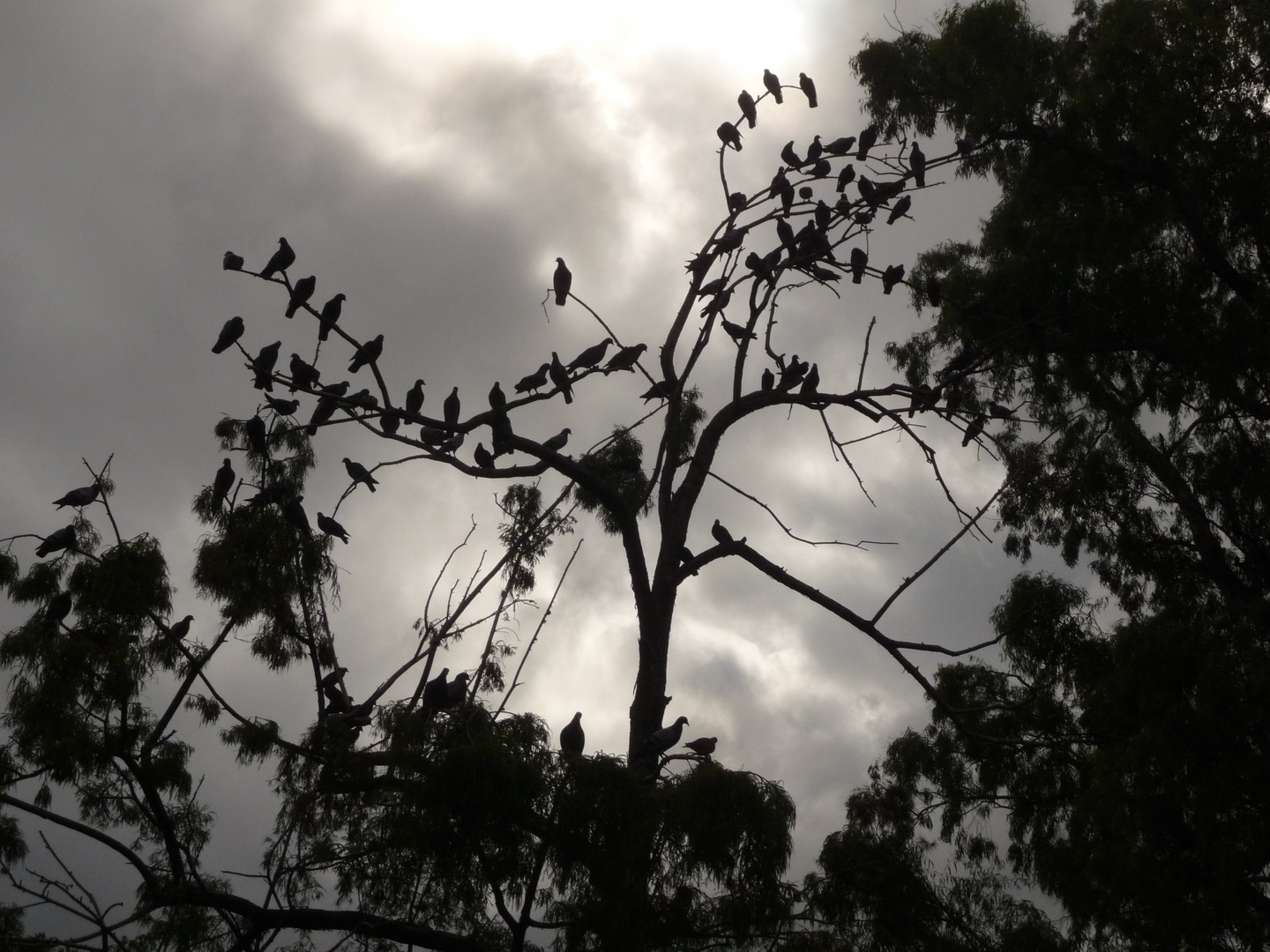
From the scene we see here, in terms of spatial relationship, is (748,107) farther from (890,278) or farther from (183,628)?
(183,628)

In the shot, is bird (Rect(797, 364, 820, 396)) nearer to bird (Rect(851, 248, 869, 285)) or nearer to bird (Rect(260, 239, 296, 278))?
bird (Rect(851, 248, 869, 285))

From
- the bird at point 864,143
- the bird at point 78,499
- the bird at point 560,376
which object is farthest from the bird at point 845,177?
the bird at point 78,499

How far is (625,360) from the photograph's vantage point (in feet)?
19.1

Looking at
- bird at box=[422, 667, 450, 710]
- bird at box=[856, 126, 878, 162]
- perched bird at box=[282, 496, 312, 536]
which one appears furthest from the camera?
bird at box=[856, 126, 878, 162]

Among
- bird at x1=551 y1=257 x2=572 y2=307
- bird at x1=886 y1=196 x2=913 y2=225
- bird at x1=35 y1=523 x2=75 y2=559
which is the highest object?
bird at x1=886 y1=196 x2=913 y2=225

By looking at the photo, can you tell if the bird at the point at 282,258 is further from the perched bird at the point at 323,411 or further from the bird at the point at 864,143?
A: the bird at the point at 864,143

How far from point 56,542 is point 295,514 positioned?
1045 millimetres

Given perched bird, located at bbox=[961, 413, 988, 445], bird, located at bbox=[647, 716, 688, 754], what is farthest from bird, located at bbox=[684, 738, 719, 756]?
perched bird, located at bbox=[961, 413, 988, 445]

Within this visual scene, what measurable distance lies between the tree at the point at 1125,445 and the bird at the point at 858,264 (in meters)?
0.81

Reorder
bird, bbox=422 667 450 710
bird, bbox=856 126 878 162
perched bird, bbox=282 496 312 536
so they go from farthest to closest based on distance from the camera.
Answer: bird, bbox=856 126 878 162, perched bird, bbox=282 496 312 536, bird, bbox=422 667 450 710

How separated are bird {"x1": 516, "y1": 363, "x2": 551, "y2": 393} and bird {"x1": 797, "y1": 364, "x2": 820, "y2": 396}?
1326mm

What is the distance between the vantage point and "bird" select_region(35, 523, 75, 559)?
16.1 ft

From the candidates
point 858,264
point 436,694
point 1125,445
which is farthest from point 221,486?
point 1125,445

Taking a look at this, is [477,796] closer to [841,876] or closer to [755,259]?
[755,259]
